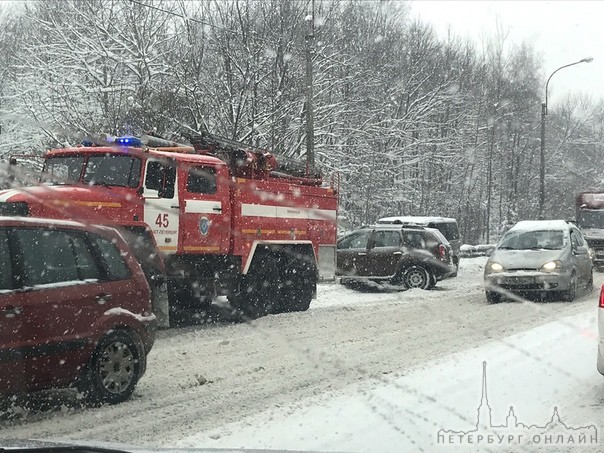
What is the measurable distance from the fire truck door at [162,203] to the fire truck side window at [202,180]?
12.4 inches

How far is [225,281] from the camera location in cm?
1270

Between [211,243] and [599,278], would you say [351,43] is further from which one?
[211,243]

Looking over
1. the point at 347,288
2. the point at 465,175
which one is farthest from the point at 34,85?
the point at 465,175

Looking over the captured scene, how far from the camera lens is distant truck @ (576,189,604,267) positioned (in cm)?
2825

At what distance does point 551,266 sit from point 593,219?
15433 mm

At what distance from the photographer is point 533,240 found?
16.8m

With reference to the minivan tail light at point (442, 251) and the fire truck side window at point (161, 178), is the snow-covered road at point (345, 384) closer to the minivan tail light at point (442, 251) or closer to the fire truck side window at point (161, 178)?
the fire truck side window at point (161, 178)

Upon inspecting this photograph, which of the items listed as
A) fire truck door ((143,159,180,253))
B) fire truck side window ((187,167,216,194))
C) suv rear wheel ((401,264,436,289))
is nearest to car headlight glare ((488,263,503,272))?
suv rear wheel ((401,264,436,289))

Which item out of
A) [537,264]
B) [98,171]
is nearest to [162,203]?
[98,171]

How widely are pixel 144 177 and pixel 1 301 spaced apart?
5.36m

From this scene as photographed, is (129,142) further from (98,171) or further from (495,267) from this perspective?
(495,267)

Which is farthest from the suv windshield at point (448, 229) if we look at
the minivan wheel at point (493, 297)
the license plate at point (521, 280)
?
the license plate at point (521, 280)

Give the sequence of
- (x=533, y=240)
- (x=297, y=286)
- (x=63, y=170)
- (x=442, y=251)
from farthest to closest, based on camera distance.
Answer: (x=442, y=251) → (x=533, y=240) → (x=297, y=286) → (x=63, y=170)

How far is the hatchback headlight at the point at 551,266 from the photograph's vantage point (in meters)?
15.4
